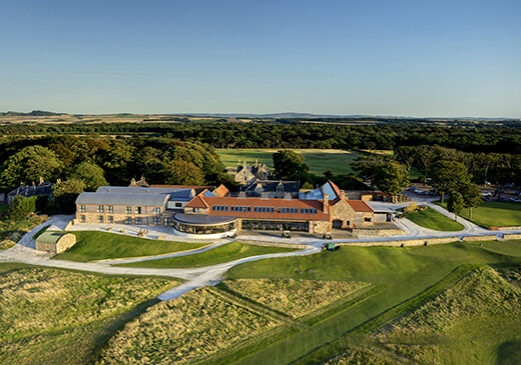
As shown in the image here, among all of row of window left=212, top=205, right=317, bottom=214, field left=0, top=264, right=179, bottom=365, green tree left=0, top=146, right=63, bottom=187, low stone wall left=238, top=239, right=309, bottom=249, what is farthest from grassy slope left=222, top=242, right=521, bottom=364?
green tree left=0, top=146, right=63, bottom=187

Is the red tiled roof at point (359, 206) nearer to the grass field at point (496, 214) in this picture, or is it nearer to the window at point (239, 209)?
the window at point (239, 209)

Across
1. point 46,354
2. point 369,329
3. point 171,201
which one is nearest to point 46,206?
point 171,201

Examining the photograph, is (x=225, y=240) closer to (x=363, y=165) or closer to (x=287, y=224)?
(x=287, y=224)

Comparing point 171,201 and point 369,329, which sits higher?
point 171,201

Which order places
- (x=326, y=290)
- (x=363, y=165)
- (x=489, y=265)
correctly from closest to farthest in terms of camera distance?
(x=326, y=290) < (x=489, y=265) < (x=363, y=165)

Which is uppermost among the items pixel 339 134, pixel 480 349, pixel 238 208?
pixel 339 134

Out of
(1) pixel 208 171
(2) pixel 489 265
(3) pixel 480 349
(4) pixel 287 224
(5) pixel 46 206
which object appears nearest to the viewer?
(3) pixel 480 349

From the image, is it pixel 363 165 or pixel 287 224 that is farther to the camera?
pixel 363 165

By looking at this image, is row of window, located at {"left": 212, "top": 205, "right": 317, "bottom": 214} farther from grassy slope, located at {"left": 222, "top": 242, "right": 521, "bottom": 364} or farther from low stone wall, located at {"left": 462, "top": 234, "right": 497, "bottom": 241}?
low stone wall, located at {"left": 462, "top": 234, "right": 497, "bottom": 241}
